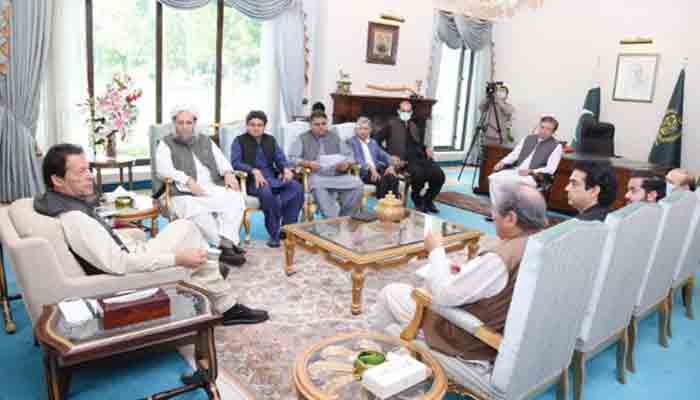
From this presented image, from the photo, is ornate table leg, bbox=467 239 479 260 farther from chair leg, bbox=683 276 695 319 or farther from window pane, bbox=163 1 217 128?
window pane, bbox=163 1 217 128

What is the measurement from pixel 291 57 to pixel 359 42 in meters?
1.09

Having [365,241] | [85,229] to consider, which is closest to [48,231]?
[85,229]

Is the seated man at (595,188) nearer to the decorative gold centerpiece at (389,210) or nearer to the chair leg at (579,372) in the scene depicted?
the chair leg at (579,372)

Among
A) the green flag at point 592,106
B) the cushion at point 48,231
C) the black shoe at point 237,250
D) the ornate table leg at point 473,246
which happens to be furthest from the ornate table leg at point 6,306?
the green flag at point 592,106

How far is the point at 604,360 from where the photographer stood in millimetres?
3002

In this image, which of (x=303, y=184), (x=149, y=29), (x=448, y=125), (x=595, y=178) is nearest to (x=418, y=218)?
(x=303, y=184)

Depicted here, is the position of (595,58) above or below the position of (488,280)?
above

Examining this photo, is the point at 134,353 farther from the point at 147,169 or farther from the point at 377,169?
the point at 147,169

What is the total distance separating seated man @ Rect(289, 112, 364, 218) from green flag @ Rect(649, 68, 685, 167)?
4460mm

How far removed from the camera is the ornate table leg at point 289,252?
Result: 3744 mm

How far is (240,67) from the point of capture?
6.64m

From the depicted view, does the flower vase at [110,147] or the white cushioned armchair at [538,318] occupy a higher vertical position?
the flower vase at [110,147]

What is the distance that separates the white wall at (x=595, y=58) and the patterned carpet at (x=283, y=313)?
15.3ft

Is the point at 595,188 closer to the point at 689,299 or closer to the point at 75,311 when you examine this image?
the point at 689,299
